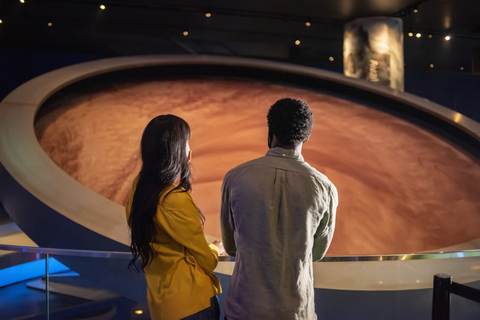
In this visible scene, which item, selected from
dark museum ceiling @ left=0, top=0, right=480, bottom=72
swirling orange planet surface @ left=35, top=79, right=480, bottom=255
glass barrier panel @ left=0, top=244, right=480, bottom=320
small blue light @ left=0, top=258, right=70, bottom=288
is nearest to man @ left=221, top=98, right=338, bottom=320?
glass barrier panel @ left=0, top=244, right=480, bottom=320

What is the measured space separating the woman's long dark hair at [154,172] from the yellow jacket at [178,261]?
2cm

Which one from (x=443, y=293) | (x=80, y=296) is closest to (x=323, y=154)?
(x=443, y=293)

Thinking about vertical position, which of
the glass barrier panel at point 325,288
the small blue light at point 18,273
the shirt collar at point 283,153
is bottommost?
the small blue light at point 18,273

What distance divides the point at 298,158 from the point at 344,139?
8.55 feet

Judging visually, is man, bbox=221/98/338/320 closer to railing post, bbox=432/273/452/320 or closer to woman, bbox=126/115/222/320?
woman, bbox=126/115/222/320

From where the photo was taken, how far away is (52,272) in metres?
2.38

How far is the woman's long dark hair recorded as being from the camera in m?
1.45

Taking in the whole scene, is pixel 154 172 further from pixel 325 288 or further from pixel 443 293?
pixel 443 293

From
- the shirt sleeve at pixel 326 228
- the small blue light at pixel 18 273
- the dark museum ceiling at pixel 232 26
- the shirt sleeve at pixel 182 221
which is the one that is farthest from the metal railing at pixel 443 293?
the dark museum ceiling at pixel 232 26

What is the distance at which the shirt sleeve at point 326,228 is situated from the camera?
4.64 ft

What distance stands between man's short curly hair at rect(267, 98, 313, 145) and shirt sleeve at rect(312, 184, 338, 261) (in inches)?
7.5

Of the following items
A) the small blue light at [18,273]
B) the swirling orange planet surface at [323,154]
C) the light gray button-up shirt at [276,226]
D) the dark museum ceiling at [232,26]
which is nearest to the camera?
the light gray button-up shirt at [276,226]

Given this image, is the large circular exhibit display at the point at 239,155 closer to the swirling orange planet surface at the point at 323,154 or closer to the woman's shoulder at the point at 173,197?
the swirling orange planet surface at the point at 323,154

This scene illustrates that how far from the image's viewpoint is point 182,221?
4.66 ft
